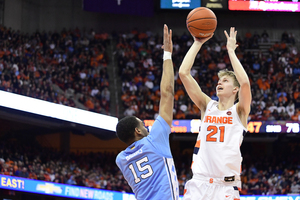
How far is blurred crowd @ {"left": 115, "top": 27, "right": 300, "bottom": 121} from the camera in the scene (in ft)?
55.5

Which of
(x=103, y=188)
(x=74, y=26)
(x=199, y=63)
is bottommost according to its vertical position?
(x=103, y=188)

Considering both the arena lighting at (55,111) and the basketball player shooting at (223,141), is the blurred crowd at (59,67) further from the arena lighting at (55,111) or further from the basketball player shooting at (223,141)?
the basketball player shooting at (223,141)

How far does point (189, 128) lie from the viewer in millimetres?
16172

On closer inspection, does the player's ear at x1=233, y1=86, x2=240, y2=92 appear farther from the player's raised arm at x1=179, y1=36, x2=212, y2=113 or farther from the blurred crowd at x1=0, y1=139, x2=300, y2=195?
the blurred crowd at x1=0, y1=139, x2=300, y2=195

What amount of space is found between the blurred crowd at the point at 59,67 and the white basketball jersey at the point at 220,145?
34.1 ft

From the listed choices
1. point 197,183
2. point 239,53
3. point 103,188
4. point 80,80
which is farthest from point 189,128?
point 197,183

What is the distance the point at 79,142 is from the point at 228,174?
16.2m

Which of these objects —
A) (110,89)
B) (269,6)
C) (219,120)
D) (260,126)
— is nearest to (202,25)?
(219,120)

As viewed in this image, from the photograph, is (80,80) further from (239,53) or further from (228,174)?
(228,174)

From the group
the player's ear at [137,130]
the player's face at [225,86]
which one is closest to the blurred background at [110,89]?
the player's face at [225,86]

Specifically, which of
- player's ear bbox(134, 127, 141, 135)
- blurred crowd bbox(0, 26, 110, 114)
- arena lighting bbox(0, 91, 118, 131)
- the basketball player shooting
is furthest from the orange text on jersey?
blurred crowd bbox(0, 26, 110, 114)

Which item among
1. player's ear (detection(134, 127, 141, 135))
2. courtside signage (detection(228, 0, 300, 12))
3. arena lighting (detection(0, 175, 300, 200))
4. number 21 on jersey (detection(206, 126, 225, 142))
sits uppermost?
courtside signage (detection(228, 0, 300, 12))

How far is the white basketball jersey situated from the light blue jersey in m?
0.61

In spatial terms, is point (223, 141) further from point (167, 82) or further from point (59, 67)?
point (59, 67)
